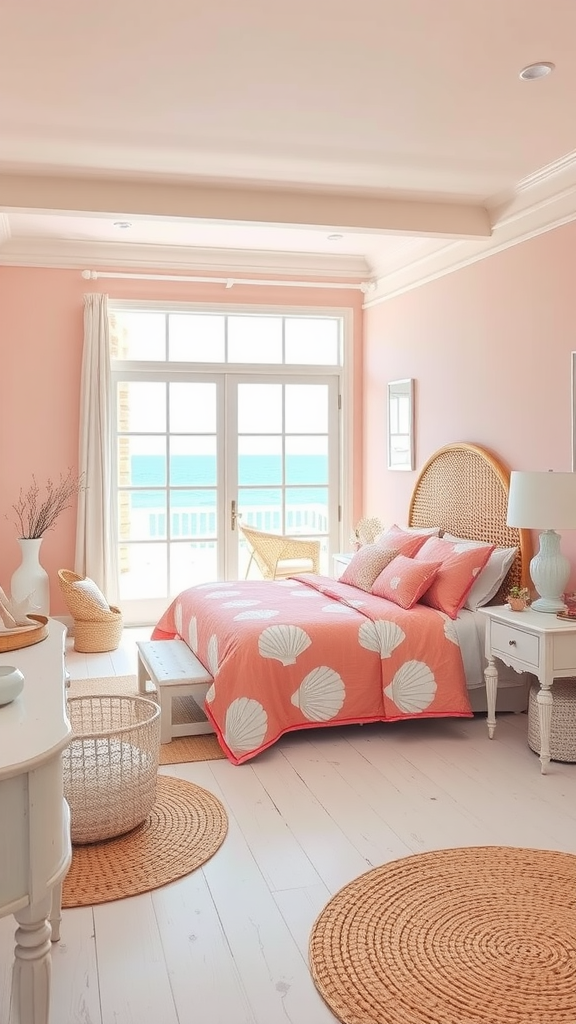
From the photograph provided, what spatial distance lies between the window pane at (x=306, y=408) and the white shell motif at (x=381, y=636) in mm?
2904

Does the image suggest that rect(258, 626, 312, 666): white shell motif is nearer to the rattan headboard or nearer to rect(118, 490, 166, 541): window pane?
the rattan headboard

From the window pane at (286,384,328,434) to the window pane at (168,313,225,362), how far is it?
0.63 metres

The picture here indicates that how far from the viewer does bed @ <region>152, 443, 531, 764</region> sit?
3654 mm

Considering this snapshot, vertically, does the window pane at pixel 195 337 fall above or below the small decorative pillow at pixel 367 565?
above

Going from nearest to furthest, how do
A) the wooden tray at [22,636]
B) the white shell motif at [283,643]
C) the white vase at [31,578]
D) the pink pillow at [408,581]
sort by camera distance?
1. the wooden tray at [22,636]
2. the white shell motif at [283,643]
3. the pink pillow at [408,581]
4. the white vase at [31,578]

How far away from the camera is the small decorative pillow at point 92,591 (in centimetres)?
556

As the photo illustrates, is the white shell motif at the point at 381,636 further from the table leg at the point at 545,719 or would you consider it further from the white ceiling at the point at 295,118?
the white ceiling at the point at 295,118

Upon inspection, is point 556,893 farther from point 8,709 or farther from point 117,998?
point 8,709

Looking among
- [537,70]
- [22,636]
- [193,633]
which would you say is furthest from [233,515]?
[22,636]

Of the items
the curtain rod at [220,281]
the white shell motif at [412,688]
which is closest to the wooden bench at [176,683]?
the white shell motif at [412,688]

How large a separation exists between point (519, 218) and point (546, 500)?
5.45 ft

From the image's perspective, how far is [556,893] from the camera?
2.50 m

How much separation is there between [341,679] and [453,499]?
A: 1.66 m

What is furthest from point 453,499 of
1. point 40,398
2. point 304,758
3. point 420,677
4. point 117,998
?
point 117,998
